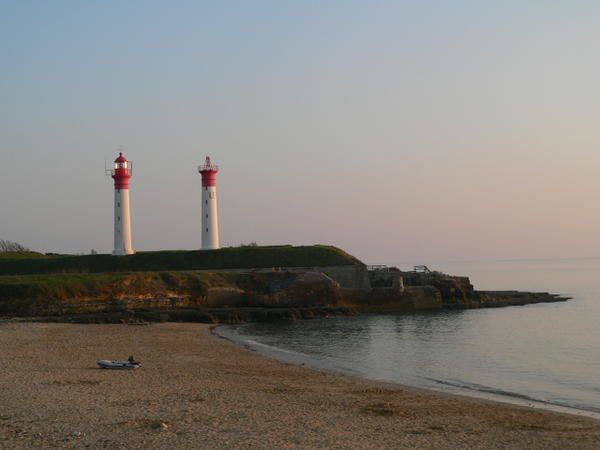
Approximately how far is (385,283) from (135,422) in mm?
45216

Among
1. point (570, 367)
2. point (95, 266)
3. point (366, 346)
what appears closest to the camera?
point (570, 367)

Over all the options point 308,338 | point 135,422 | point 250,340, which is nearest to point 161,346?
point 250,340

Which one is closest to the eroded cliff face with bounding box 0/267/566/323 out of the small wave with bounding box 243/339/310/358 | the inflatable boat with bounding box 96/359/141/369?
the small wave with bounding box 243/339/310/358

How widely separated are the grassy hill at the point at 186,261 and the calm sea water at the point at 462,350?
12661 millimetres

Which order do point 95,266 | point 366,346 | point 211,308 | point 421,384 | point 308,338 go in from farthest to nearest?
point 95,266 → point 211,308 → point 308,338 → point 366,346 → point 421,384

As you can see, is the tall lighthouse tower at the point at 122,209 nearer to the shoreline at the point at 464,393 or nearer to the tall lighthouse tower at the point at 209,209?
the tall lighthouse tower at the point at 209,209

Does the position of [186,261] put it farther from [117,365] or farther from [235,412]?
[235,412]

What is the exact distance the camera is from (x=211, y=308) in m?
46.9

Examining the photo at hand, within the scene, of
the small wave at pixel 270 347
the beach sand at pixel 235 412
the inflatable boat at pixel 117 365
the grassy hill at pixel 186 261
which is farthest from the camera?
the grassy hill at pixel 186 261

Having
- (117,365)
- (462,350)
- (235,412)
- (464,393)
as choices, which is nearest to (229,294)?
(462,350)

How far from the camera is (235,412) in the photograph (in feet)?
49.2

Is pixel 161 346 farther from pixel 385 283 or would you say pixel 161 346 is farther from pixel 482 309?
pixel 482 309

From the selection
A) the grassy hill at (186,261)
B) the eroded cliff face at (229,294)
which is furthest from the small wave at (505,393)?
the grassy hill at (186,261)

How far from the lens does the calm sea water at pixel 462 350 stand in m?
22.5
